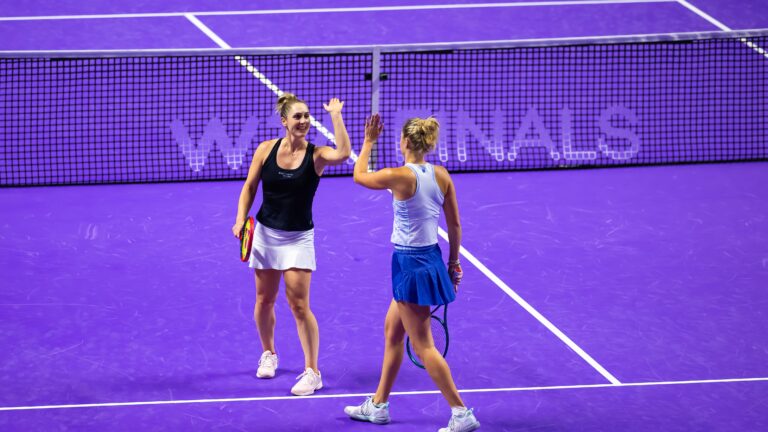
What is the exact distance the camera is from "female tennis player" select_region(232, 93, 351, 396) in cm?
739

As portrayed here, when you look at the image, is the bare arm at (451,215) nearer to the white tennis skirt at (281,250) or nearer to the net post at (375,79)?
the white tennis skirt at (281,250)

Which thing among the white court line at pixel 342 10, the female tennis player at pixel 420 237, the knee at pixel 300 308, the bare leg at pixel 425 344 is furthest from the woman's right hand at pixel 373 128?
the white court line at pixel 342 10

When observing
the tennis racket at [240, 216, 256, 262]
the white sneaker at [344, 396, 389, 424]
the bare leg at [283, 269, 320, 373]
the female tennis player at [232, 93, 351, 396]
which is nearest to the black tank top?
the female tennis player at [232, 93, 351, 396]

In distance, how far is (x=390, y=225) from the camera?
11219 millimetres

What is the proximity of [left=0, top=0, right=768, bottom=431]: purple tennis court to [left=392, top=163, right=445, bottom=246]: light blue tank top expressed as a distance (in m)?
1.22

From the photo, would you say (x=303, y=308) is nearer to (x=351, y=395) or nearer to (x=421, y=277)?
(x=351, y=395)

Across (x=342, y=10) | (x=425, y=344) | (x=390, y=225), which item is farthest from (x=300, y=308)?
(x=342, y=10)

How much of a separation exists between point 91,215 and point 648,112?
7065 mm

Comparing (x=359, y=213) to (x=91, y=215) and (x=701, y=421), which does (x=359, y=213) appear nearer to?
(x=91, y=215)

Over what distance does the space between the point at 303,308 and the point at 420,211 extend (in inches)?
48.7

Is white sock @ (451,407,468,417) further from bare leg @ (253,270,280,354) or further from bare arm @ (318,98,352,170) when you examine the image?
bare arm @ (318,98,352,170)

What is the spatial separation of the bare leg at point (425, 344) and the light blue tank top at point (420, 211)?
397mm

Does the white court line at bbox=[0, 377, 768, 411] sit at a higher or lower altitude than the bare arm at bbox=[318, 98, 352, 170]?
lower

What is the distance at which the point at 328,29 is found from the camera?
56.9 feet
